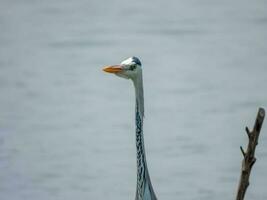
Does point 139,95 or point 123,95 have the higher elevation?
point 139,95

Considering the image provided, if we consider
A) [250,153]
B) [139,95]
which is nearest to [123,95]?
[139,95]

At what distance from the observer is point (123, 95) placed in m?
12.0

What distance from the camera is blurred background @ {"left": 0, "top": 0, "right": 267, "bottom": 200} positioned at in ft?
32.7

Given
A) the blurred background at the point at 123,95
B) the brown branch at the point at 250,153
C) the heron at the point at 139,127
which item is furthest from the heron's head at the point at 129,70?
the blurred background at the point at 123,95

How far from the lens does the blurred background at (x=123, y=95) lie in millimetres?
9953

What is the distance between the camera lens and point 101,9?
1570 centimetres

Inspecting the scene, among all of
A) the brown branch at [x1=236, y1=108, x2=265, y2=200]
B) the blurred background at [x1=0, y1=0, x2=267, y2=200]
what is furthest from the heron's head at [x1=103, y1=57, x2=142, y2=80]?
the blurred background at [x1=0, y1=0, x2=267, y2=200]

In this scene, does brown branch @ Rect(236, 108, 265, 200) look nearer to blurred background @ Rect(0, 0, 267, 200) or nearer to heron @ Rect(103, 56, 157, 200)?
heron @ Rect(103, 56, 157, 200)

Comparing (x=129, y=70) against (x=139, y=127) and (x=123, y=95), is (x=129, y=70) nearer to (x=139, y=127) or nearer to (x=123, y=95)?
(x=139, y=127)

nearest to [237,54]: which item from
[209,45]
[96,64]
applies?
[209,45]

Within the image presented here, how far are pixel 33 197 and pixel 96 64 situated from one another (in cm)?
349

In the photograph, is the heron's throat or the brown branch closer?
the brown branch

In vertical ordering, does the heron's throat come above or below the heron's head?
below

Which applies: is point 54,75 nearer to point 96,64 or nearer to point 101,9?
point 96,64
